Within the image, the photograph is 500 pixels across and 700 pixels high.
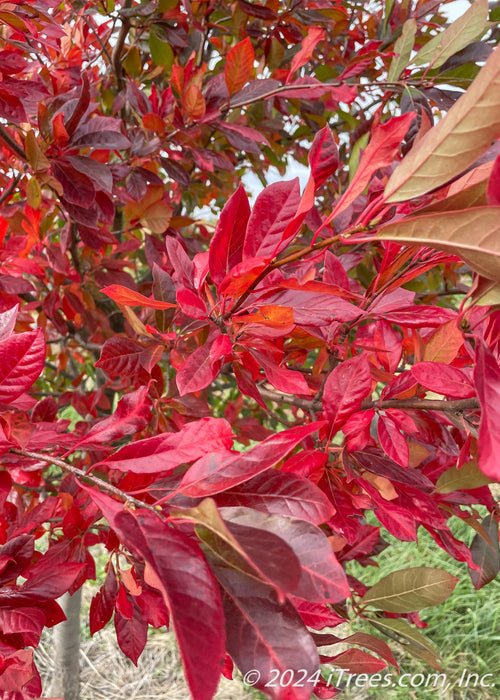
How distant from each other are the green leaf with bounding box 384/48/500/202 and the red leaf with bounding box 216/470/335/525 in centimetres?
19

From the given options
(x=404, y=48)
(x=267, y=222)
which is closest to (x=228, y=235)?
(x=267, y=222)

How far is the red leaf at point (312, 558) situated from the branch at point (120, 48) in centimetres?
108

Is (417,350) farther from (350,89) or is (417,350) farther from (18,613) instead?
(350,89)

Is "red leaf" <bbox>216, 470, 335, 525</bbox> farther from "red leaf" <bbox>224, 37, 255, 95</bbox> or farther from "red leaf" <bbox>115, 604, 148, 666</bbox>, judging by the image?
"red leaf" <bbox>224, 37, 255, 95</bbox>

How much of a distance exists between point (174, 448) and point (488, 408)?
0.22 m

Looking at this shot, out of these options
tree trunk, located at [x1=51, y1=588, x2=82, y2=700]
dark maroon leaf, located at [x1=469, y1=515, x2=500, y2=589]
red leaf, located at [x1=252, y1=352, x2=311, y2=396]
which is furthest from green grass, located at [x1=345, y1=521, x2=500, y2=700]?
red leaf, located at [x1=252, y1=352, x2=311, y2=396]

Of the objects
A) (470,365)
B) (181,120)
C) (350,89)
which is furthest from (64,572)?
(350,89)

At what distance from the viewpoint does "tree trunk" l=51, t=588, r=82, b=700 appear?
1.58 meters

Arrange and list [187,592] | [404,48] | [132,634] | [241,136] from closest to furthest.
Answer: [187,592]
[132,634]
[404,48]
[241,136]

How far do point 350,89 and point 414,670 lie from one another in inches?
81.2

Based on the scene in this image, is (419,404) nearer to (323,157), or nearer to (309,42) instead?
(323,157)

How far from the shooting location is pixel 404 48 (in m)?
0.81

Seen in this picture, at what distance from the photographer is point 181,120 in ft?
3.19

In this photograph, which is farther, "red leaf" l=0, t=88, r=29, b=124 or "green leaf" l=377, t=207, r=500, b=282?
"red leaf" l=0, t=88, r=29, b=124
